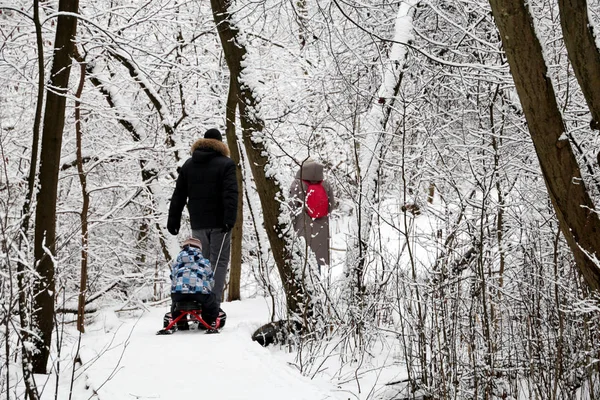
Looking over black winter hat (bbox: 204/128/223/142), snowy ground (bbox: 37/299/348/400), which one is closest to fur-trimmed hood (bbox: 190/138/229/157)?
black winter hat (bbox: 204/128/223/142)

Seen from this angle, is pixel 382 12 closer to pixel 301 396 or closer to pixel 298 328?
pixel 298 328

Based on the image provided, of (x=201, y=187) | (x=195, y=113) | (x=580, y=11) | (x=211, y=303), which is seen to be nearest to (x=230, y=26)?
(x=201, y=187)

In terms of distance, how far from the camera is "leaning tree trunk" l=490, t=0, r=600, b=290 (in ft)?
13.0

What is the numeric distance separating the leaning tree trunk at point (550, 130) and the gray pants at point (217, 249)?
3.69m

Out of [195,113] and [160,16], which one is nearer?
[160,16]

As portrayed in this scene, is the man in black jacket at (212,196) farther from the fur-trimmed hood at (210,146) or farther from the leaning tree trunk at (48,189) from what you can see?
the leaning tree trunk at (48,189)

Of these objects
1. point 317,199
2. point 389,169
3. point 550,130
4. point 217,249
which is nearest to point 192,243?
point 217,249

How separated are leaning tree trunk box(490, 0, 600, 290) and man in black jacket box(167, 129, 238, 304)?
3.46m

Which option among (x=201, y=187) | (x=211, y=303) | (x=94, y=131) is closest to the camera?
(x=211, y=303)

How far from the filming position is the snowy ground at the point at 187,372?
4.36 metres

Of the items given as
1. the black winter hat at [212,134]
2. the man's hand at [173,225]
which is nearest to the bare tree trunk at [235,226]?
the black winter hat at [212,134]

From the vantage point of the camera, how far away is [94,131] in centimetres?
1122

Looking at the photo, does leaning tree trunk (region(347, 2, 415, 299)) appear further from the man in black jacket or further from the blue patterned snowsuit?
the blue patterned snowsuit

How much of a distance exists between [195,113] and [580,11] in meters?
8.59
